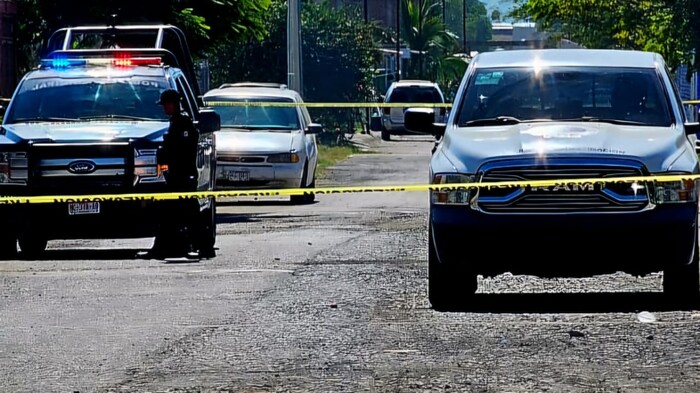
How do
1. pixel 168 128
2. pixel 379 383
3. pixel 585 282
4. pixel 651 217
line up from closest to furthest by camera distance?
pixel 379 383, pixel 651 217, pixel 585 282, pixel 168 128

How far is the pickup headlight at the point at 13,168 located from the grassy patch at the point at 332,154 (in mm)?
18136

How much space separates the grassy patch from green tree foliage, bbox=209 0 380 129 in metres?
3.32

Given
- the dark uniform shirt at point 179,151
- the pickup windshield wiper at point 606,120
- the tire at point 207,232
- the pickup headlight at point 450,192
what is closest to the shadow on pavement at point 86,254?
the tire at point 207,232

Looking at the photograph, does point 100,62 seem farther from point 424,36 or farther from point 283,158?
point 424,36

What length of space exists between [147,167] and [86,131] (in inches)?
28.4

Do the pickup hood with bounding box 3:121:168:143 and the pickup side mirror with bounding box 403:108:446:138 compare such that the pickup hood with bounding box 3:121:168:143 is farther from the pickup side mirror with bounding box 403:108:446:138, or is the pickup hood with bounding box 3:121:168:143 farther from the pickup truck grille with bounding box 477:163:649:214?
the pickup truck grille with bounding box 477:163:649:214

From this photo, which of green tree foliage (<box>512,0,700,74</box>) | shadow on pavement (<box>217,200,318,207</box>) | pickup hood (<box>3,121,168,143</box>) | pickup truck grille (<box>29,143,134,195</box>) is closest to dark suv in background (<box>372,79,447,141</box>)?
green tree foliage (<box>512,0,700,74</box>)

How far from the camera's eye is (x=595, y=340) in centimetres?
934

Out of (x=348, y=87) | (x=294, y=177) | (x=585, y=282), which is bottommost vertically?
(x=348, y=87)

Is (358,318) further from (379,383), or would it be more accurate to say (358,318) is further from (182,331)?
(379,383)

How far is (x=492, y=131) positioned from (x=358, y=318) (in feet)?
5.96

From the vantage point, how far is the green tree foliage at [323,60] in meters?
46.1

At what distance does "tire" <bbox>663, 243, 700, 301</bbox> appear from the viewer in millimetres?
10711

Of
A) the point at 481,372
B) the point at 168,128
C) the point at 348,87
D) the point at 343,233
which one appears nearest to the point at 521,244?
the point at 481,372
